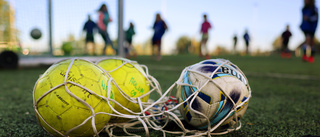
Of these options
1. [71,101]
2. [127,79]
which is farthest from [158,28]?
[71,101]

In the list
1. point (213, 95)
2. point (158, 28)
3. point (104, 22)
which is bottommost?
point (213, 95)

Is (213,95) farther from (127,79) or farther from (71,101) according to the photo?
(71,101)

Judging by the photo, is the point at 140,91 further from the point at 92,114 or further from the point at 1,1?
the point at 1,1

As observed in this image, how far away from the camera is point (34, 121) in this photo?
196cm

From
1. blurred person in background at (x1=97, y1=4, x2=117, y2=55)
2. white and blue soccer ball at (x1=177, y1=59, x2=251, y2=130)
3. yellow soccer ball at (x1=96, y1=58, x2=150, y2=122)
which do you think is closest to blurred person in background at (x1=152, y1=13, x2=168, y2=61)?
blurred person in background at (x1=97, y1=4, x2=117, y2=55)

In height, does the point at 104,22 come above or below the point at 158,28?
above

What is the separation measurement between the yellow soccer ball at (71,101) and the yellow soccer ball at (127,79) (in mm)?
273

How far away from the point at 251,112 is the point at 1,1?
29.0 ft

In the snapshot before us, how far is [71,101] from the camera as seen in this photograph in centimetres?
137

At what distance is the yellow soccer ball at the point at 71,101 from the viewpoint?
54.2 inches

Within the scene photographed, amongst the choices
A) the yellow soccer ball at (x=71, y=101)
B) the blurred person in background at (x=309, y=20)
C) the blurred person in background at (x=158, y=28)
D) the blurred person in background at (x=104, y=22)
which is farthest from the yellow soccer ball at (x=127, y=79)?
the blurred person in background at (x=158, y=28)

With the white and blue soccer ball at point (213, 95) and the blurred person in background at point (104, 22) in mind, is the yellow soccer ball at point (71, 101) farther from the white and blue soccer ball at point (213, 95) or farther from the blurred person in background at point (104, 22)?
the blurred person in background at point (104, 22)

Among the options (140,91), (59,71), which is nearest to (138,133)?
(140,91)

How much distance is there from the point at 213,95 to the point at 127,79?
65 cm
